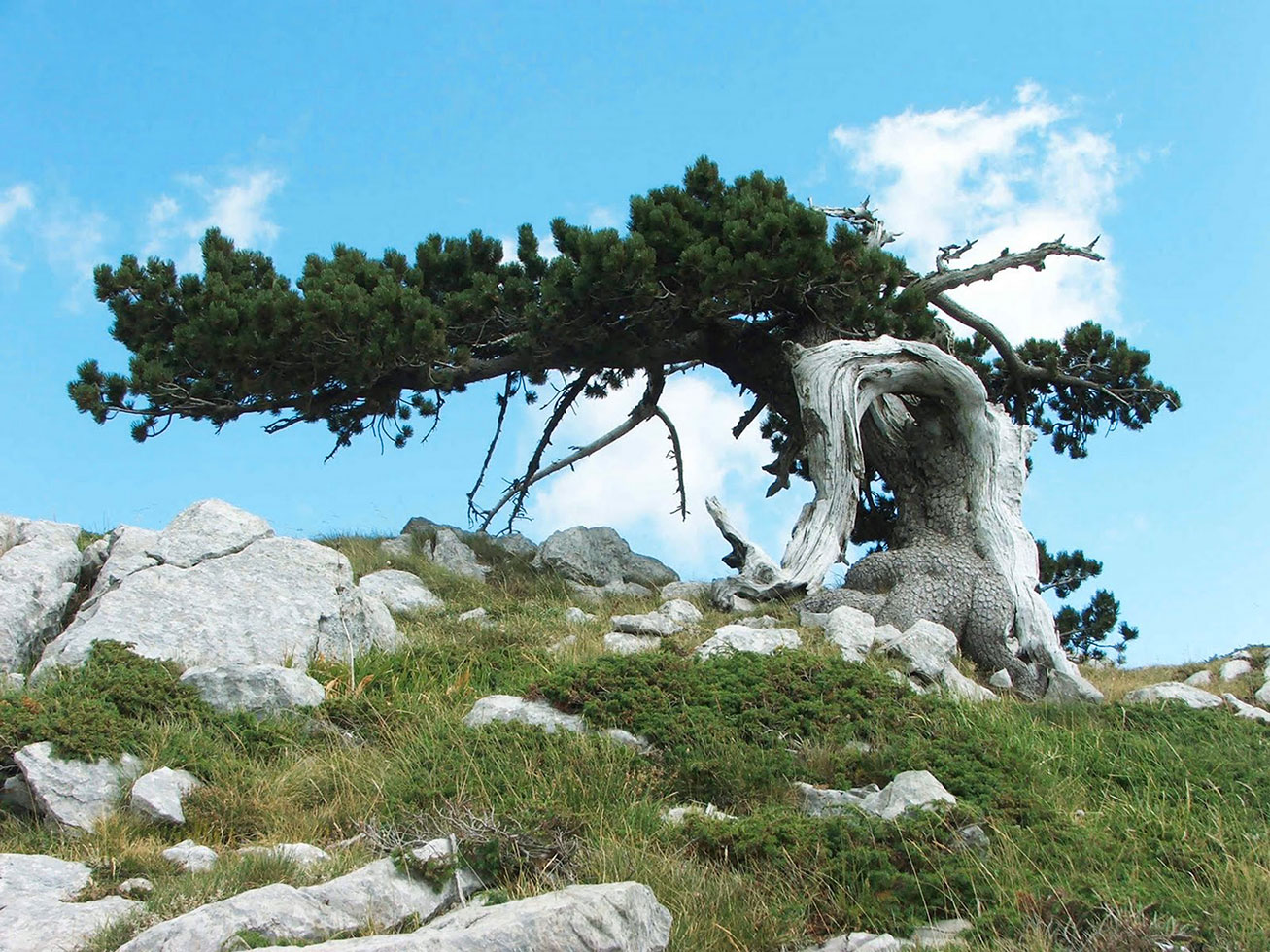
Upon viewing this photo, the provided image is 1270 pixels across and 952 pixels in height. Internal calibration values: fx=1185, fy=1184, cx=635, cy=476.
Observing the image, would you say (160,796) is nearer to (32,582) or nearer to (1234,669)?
(32,582)

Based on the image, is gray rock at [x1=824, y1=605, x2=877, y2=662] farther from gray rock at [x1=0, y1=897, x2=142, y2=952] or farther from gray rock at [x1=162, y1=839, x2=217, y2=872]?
gray rock at [x1=0, y1=897, x2=142, y2=952]

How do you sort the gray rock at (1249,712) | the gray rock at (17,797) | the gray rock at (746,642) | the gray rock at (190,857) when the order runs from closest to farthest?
the gray rock at (190,857) → the gray rock at (17,797) → the gray rock at (746,642) → the gray rock at (1249,712)

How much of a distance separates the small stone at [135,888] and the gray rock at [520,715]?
229 centimetres

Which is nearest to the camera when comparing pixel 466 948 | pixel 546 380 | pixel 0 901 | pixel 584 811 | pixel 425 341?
pixel 466 948

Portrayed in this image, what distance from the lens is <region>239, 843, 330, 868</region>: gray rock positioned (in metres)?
5.78

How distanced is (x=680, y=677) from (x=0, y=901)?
14.0 feet

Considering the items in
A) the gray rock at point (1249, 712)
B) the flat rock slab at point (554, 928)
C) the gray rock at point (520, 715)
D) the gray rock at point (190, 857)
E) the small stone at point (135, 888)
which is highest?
the gray rock at point (1249, 712)

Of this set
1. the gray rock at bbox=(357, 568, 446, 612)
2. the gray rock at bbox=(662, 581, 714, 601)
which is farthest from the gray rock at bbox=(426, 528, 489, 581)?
the gray rock at bbox=(662, 581, 714, 601)

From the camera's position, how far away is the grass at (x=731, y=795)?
5.28 metres

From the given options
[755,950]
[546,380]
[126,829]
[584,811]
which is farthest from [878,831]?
[546,380]

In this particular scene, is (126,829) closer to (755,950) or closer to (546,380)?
(755,950)

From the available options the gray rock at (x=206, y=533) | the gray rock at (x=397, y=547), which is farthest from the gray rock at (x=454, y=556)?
the gray rock at (x=206, y=533)

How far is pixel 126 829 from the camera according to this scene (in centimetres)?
657

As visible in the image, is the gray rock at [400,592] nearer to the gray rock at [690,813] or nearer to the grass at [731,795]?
the grass at [731,795]
